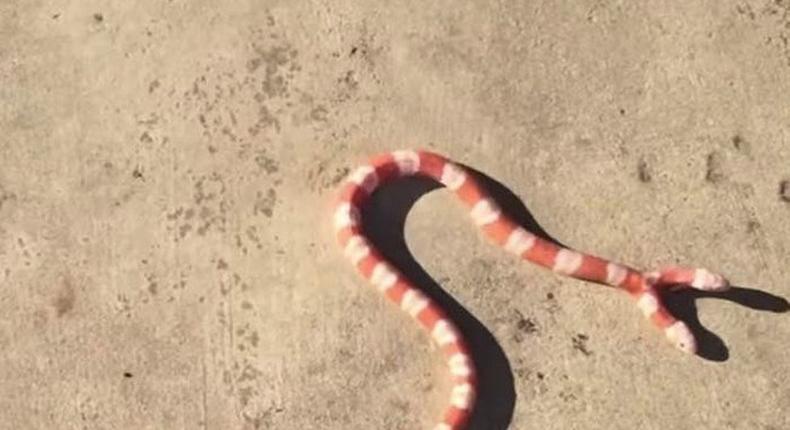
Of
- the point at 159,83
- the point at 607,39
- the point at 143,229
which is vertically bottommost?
the point at 143,229

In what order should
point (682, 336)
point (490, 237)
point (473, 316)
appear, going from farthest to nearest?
point (490, 237)
point (473, 316)
point (682, 336)

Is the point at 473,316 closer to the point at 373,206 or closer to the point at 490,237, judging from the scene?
the point at 490,237

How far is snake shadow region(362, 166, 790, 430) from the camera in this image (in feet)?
22.8

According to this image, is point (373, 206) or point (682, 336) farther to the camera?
point (373, 206)

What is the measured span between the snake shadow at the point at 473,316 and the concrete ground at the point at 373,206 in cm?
1

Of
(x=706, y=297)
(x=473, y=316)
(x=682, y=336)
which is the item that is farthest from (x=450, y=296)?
(x=706, y=297)

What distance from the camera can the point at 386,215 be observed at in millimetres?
7277

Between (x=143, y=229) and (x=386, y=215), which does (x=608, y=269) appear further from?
(x=143, y=229)

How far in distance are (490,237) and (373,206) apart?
0.60 metres

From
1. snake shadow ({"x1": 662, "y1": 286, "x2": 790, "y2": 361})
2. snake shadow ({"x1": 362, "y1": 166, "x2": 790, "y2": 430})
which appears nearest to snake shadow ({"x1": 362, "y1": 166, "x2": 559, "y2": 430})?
snake shadow ({"x1": 362, "y1": 166, "x2": 790, "y2": 430})

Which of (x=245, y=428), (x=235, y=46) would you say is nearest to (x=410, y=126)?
(x=235, y=46)

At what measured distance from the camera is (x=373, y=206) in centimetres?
729

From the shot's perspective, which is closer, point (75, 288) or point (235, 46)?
point (75, 288)

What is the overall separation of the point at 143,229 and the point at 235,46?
3.57 feet
